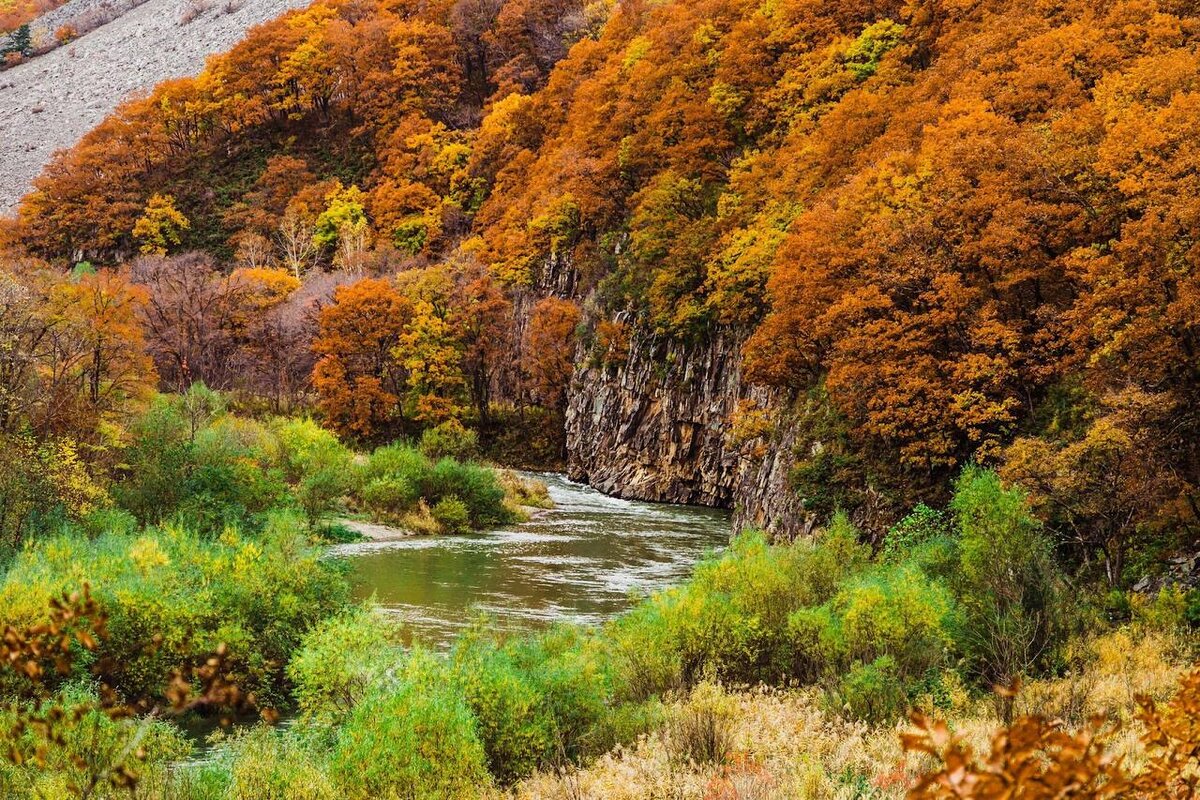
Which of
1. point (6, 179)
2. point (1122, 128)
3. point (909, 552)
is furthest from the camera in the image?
point (6, 179)

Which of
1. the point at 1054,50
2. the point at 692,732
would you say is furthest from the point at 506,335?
the point at 692,732

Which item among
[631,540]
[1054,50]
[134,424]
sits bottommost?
[631,540]

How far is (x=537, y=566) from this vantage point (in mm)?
30438

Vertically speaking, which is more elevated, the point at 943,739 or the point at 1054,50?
the point at 1054,50

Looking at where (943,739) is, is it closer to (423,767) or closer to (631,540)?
(423,767)

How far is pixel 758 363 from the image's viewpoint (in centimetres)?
3416

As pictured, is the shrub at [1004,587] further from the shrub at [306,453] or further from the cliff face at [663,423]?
the shrub at [306,453]

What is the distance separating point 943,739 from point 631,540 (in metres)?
25.4

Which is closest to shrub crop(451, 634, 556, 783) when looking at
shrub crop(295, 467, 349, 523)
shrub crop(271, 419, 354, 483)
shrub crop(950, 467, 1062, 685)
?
shrub crop(950, 467, 1062, 685)

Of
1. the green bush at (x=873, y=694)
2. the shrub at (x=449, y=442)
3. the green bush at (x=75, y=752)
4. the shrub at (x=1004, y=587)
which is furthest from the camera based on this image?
the shrub at (x=449, y=442)

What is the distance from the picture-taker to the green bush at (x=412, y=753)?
33.8 ft

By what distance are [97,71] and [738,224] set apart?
366ft

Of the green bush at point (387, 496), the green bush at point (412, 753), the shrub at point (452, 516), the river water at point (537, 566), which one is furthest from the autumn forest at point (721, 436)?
the river water at point (537, 566)

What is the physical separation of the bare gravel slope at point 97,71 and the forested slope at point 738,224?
21642 mm
